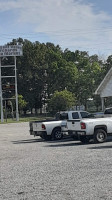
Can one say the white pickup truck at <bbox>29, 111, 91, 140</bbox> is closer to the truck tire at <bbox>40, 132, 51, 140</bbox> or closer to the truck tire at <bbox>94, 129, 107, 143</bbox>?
the truck tire at <bbox>40, 132, 51, 140</bbox>

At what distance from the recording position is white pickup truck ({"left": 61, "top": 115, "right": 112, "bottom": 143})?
18281 millimetres

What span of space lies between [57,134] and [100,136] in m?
4.39

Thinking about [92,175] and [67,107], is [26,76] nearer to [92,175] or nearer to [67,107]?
[67,107]

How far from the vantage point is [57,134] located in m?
22.2

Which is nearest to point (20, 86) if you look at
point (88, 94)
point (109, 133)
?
point (88, 94)

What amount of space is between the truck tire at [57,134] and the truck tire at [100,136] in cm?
417

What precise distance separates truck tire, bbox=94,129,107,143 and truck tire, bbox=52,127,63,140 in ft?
13.7

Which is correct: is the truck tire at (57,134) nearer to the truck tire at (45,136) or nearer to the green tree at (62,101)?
the truck tire at (45,136)

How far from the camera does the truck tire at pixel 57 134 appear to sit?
22172 millimetres

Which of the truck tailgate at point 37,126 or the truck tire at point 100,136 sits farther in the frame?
the truck tailgate at point 37,126

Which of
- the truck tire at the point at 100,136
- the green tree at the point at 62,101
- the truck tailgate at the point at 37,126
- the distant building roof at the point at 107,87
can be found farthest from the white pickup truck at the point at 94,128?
the green tree at the point at 62,101

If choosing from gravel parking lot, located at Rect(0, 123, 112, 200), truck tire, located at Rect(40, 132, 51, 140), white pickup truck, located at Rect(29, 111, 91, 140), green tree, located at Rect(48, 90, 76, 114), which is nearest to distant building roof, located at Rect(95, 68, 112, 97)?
white pickup truck, located at Rect(29, 111, 91, 140)

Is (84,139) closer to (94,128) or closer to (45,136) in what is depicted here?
(94,128)

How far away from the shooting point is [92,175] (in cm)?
977
